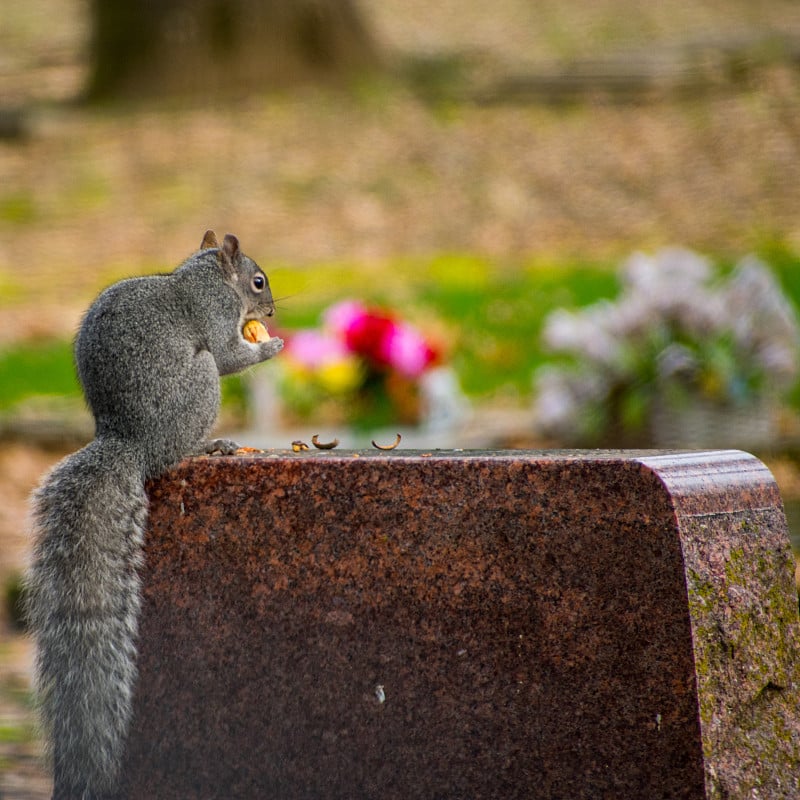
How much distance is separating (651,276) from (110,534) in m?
4.65

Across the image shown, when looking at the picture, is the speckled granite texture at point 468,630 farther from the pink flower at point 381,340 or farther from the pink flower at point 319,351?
the pink flower at point 319,351

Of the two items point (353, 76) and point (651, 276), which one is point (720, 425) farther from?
point (353, 76)

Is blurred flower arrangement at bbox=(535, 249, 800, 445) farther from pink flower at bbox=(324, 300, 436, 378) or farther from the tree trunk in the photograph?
the tree trunk

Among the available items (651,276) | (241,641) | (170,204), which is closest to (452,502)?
(241,641)

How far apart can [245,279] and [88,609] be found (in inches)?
33.5

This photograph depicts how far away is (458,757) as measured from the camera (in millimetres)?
3094

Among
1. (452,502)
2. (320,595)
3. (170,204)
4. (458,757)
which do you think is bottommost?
(170,204)

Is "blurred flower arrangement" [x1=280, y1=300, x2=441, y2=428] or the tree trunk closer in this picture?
"blurred flower arrangement" [x1=280, y1=300, x2=441, y2=428]

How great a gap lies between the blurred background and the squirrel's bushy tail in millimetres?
1951

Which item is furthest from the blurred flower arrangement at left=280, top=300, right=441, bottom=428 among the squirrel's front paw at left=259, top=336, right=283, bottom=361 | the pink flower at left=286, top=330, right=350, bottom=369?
the squirrel's front paw at left=259, top=336, right=283, bottom=361

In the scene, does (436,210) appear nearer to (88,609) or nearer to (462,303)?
(462,303)

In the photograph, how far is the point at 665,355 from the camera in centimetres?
754

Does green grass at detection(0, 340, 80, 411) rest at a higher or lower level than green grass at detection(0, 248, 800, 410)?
lower

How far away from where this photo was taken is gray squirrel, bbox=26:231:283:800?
318 cm
